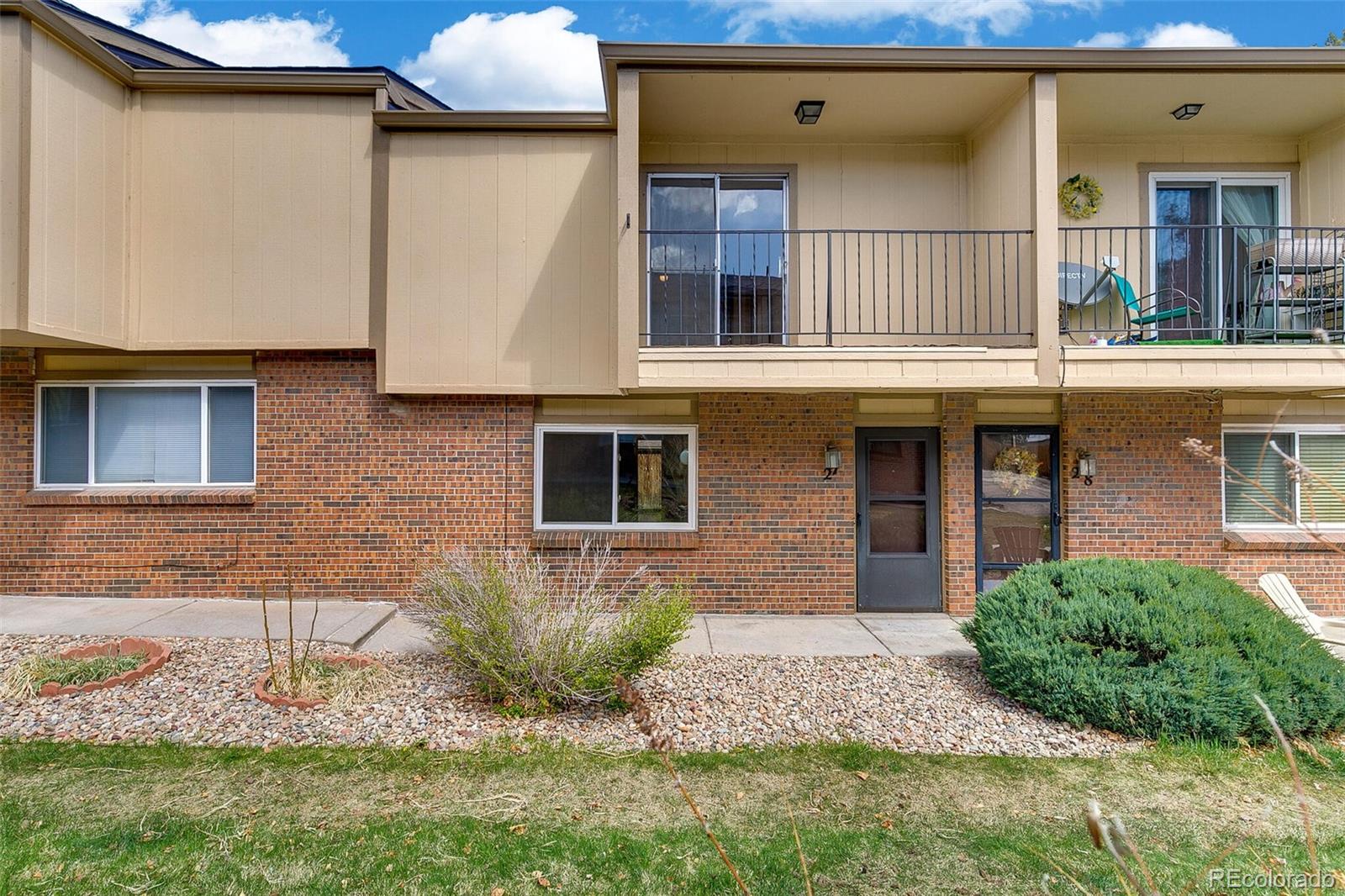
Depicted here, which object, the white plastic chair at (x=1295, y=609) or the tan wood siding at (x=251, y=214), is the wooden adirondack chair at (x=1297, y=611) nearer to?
the white plastic chair at (x=1295, y=609)

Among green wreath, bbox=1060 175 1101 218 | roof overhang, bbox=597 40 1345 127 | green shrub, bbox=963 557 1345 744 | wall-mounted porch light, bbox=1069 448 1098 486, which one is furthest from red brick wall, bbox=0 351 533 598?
green wreath, bbox=1060 175 1101 218

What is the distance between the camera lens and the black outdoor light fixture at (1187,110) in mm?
7047

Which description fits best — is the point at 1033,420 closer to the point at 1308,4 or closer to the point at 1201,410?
the point at 1201,410

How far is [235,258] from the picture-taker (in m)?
7.18

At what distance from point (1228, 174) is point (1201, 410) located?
2.78 metres

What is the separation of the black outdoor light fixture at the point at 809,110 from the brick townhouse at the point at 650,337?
90mm

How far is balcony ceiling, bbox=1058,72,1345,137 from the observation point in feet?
21.7

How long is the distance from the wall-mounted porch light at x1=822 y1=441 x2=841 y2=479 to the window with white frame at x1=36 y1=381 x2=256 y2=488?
20.3 ft

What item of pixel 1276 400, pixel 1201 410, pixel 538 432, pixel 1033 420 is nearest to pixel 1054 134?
pixel 1033 420

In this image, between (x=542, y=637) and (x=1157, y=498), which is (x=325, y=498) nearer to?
(x=542, y=637)

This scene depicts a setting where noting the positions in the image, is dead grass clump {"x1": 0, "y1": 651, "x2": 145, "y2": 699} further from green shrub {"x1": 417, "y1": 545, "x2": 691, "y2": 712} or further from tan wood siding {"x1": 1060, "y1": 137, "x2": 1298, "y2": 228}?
tan wood siding {"x1": 1060, "y1": 137, "x2": 1298, "y2": 228}

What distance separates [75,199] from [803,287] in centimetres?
732

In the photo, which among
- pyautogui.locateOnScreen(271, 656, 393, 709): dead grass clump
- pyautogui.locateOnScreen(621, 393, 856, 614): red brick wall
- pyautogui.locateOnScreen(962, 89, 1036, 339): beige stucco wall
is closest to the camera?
pyautogui.locateOnScreen(271, 656, 393, 709): dead grass clump

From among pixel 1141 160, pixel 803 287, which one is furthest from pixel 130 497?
pixel 1141 160
